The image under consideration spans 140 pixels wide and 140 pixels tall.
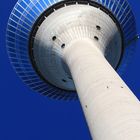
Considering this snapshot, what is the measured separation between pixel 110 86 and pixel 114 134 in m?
4.53

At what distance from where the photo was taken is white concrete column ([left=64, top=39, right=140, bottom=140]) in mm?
12672

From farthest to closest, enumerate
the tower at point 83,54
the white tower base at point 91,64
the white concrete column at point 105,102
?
1. the tower at point 83,54
2. the white tower base at point 91,64
3. the white concrete column at point 105,102

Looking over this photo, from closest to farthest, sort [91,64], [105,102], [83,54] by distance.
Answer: [105,102] < [91,64] < [83,54]

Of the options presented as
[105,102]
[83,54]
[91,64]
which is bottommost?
[105,102]

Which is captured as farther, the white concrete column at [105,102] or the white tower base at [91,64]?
the white tower base at [91,64]

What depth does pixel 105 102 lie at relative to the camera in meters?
15.6

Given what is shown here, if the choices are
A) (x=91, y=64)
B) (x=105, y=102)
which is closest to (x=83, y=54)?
(x=91, y=64)

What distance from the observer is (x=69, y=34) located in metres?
33.7

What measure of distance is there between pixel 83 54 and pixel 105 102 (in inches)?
369

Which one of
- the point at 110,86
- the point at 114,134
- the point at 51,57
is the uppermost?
the point at 51,57

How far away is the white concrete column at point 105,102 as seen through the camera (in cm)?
1267

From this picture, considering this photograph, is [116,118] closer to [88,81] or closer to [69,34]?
[88,81]

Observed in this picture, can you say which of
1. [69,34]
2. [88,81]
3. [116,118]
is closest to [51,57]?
[69,34]

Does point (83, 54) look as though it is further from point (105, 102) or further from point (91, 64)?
point (105, 102)
